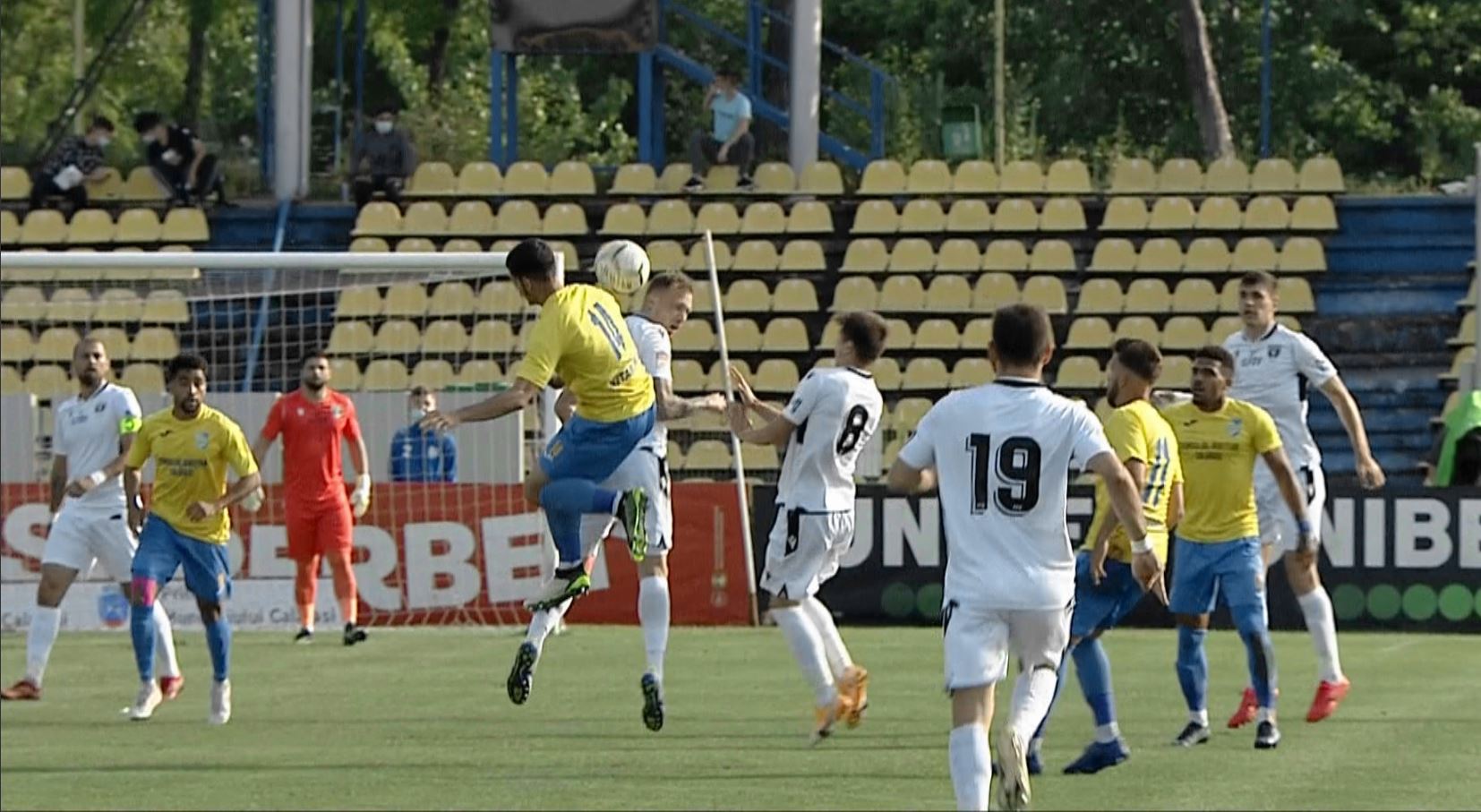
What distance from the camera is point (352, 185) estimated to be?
30.8 metres

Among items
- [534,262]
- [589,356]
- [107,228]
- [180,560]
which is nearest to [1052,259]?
[107,228]

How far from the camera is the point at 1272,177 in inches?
1132

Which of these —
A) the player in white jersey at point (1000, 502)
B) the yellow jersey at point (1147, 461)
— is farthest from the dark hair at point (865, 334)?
the player in white jersey at point (1000, 502)

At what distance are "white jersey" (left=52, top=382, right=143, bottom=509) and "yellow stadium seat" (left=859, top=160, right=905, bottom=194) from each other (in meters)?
13.8

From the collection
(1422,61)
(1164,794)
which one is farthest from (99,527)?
(1422,61)

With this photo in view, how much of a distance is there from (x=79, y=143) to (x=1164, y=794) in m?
22.4

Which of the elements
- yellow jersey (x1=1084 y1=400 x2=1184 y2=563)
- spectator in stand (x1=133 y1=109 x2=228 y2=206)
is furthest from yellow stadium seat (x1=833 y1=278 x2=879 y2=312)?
yellow jersey (x1=1084 y1=400 x2=1184 y2=563)

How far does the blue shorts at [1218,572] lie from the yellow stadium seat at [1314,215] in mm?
14595

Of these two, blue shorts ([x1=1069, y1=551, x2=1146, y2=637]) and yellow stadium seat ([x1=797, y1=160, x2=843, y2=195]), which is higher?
yellow stadium seat ([x1=797, y1=160, x2=843, y2=195])

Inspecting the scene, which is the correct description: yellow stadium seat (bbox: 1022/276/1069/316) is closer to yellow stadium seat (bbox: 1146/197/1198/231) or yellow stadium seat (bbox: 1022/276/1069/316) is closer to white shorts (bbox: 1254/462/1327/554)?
yellow stadium seat (bbox: 1146/197/1198/231)

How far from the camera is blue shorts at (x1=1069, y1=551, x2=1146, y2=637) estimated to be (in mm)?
12578

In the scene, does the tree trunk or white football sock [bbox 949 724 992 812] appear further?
the tree trunk

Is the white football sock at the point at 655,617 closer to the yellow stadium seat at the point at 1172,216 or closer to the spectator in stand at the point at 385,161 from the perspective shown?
the yellow stadium seat at the point at 1172,216

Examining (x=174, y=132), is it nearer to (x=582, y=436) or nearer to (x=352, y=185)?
(x=352, y=185)
